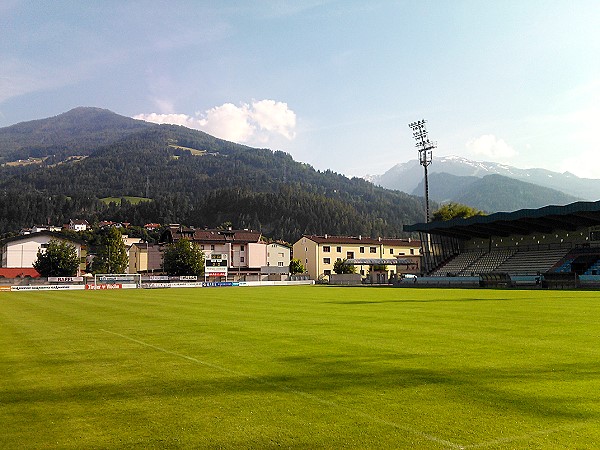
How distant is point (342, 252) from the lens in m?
119

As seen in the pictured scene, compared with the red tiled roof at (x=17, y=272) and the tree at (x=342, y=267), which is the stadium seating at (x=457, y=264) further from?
the red tiled roof at (x=17, y=272)

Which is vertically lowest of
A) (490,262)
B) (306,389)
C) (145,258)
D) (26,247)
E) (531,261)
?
(306,389)

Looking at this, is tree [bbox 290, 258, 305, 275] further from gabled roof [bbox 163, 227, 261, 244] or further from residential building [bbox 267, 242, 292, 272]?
gabled roof [bbox 163, 227, 261, 244]

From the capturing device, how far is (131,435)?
21.0ft

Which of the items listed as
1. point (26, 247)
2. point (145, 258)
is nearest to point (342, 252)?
point (145, 258)

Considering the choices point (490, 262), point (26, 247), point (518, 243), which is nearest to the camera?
point (490, 262)

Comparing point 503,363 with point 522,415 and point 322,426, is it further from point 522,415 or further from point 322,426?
point 322,426

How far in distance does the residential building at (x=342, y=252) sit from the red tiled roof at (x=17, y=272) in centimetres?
6034

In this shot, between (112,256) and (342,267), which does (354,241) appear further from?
(112,256)

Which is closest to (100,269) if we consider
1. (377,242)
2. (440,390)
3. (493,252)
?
(377,242)

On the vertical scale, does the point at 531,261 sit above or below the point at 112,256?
below

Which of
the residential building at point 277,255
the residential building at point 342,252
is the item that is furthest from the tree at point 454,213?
the residential building at point 277,255

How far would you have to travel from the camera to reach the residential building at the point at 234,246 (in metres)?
123

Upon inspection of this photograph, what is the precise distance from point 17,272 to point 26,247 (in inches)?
332
